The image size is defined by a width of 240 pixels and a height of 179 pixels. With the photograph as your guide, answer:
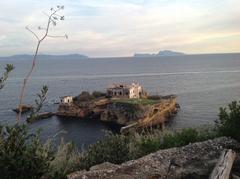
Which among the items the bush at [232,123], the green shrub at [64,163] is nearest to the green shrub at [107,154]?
the green shrub at [64,163]

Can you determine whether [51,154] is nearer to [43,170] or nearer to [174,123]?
[43,170]

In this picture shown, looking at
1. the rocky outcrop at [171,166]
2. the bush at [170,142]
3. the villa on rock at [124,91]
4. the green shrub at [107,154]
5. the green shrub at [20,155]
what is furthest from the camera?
the villa on rock at [124,91]

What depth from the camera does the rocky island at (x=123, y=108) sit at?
5447 centimetres

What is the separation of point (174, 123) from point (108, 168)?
44500 mm

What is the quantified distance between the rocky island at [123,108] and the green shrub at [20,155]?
42.9 m

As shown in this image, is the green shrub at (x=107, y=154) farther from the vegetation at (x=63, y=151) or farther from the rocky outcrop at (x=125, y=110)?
the rocky outcrop at (x=125, y=110)

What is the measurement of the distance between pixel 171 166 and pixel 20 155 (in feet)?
17.0

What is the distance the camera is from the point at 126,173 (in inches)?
412

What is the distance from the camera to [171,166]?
1060 centimetres

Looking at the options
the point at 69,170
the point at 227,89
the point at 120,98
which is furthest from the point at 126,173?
the point at 227,89

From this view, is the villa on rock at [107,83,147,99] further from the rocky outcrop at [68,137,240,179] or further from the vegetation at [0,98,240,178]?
the rocky outcrop at [68,137,240,179]

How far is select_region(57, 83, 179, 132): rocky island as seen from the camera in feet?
179

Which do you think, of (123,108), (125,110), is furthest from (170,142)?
(123,108)

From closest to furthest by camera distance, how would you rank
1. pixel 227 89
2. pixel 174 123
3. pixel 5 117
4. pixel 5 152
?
pixel 5 152 → pixel 174 123 → pixel 5 117 → pixel 227 89
